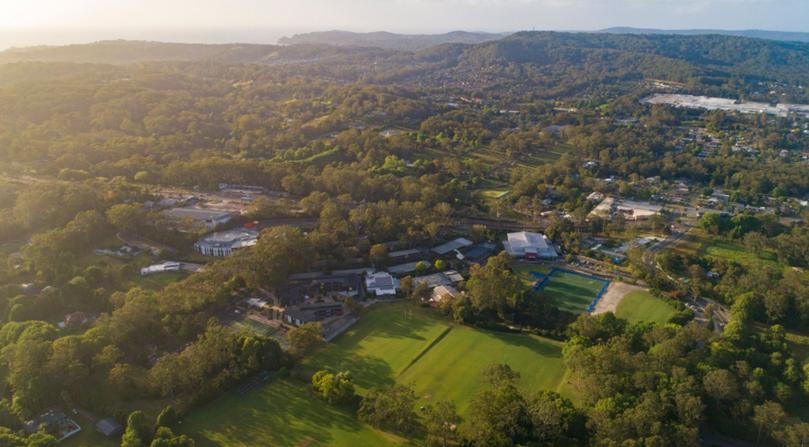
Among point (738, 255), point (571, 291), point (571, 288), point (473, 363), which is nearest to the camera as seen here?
point (473, 363)

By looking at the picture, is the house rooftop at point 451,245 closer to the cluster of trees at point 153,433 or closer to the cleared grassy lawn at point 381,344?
the cleared grassy lawn at point 381,344

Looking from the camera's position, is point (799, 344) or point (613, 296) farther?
point (613, 296)

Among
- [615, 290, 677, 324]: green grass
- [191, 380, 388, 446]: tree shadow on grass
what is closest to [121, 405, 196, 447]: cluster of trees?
[191, 380, 388, 446]: tree shadow on grass

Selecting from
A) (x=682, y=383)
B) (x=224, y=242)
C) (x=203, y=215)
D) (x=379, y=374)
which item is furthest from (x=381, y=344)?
(x=203, y=215)

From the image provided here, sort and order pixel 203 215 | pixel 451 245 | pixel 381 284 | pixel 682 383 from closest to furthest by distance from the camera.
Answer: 1. pixel 682 383
2. pixel 381 284
3. pixel 451 245
4. pixel 203 215

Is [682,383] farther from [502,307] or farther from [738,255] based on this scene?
[738,255]

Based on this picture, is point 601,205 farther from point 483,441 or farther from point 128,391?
point 128,391

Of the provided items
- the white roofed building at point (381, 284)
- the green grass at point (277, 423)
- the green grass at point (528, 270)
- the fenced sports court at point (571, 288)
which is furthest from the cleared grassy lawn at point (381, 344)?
the green grass at point (528, 270)

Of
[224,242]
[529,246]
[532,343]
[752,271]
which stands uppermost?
[224,242]
